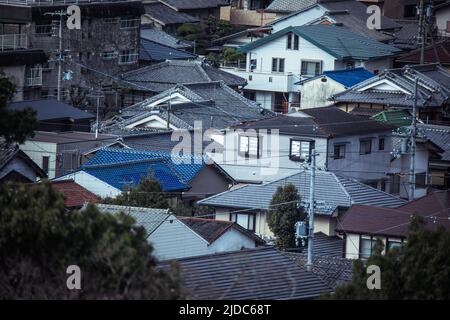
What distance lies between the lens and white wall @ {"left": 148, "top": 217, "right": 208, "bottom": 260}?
69.6 feet

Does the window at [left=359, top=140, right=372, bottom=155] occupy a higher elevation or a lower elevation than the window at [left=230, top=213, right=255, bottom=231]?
higher

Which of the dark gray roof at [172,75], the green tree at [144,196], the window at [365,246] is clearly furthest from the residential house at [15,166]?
the dark gray roof at [172,75]

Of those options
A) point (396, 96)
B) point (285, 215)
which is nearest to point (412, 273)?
point (285, 215)

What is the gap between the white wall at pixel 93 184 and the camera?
26.2 metres

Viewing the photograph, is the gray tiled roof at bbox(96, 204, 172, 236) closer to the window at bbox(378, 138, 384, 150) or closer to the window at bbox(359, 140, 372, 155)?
the window at bbox(359, 140, 372, 155)

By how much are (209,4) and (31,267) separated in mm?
40635

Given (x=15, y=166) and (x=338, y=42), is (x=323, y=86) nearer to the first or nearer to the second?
(x=338, y=42)

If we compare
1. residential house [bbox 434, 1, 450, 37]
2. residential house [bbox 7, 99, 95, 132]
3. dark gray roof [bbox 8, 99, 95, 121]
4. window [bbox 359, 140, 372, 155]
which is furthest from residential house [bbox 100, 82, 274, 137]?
residential house [bbox 434, 1, 450, 37]

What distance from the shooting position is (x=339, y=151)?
30.3 meters

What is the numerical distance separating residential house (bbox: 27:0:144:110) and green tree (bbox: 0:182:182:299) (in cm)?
2337

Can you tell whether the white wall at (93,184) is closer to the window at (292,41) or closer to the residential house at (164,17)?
the window at (292,41)

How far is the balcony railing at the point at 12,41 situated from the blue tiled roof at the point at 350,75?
956cm

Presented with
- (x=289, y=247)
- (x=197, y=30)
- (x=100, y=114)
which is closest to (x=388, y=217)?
(x=289, y=247)
